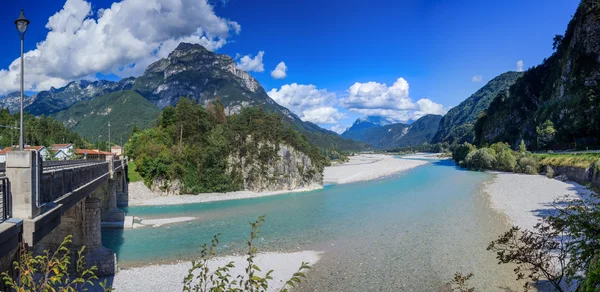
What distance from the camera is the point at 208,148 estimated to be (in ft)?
181

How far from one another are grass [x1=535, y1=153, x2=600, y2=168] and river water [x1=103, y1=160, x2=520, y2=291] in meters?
21.7

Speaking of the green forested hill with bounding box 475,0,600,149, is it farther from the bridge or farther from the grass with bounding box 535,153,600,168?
the bridge

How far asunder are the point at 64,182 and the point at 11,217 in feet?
17.6

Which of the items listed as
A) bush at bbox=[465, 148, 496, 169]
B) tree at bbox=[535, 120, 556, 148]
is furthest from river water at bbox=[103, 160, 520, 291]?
tree at bbox=[535, 120, 556, 148]

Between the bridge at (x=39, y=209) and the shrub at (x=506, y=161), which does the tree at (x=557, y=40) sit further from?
the bridge at (x=39, y=209)

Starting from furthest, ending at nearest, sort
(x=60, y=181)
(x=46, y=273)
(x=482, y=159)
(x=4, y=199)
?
1. (x=482, y=159)
2. (x=60, y=181)
3. (x=4, y=199)
4. (x=46, y=273)

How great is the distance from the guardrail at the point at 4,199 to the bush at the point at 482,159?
318 feet

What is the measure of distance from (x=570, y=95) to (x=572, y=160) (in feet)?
108

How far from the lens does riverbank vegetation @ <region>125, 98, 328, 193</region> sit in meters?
52.1

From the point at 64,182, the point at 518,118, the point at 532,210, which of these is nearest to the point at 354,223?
the point at 532,210

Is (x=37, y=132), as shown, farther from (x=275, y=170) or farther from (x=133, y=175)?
(x=275, y=170)

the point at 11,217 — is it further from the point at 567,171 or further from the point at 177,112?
the point at 567,171

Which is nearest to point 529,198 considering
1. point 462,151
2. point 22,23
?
point 22,23

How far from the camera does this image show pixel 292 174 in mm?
59438
